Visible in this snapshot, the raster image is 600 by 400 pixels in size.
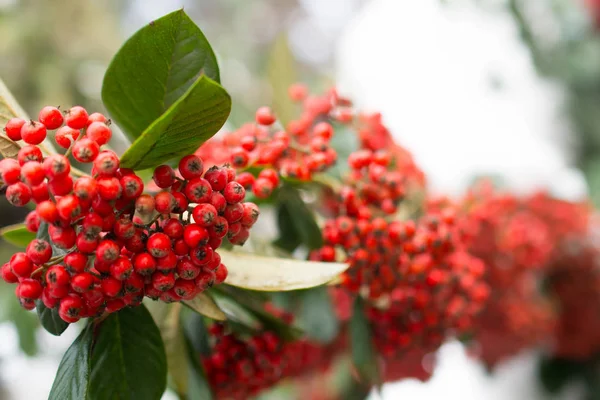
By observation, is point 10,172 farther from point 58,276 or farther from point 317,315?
point 317,315

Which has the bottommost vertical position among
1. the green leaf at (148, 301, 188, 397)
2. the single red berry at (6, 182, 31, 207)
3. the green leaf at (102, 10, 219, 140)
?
the green leaf at (148, 301, 188, 397)

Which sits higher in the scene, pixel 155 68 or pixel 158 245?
pixel 155 68

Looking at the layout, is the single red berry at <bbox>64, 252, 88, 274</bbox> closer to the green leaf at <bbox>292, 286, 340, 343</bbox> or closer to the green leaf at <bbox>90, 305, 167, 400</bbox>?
the green leaf at <bbox>90, 305, 167, 400</bbox>

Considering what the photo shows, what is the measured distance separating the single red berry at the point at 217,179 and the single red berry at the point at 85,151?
0.32 ft

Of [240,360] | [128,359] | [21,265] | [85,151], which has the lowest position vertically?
[240,360]

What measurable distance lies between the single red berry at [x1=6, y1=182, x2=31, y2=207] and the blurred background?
95 centimetres

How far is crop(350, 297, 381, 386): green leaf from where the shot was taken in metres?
0.76

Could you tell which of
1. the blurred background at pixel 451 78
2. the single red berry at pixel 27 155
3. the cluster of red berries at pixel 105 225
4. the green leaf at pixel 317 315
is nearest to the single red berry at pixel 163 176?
the cluster of red berries at pixel 105 225

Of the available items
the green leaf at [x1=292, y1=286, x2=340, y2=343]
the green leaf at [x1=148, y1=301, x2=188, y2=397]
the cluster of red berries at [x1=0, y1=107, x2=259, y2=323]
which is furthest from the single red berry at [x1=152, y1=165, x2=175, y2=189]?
the green leaf at [x1=292, y1=286, x2=340, y2=343]

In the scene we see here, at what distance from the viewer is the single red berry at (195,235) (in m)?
0.46

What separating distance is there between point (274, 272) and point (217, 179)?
0.45 feet

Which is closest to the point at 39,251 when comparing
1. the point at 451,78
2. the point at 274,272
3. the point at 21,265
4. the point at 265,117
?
the point at 21,265

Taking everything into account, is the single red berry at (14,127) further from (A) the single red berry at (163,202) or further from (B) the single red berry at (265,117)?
(B) the single red berry at (265,117)

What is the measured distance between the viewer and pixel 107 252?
442mm
